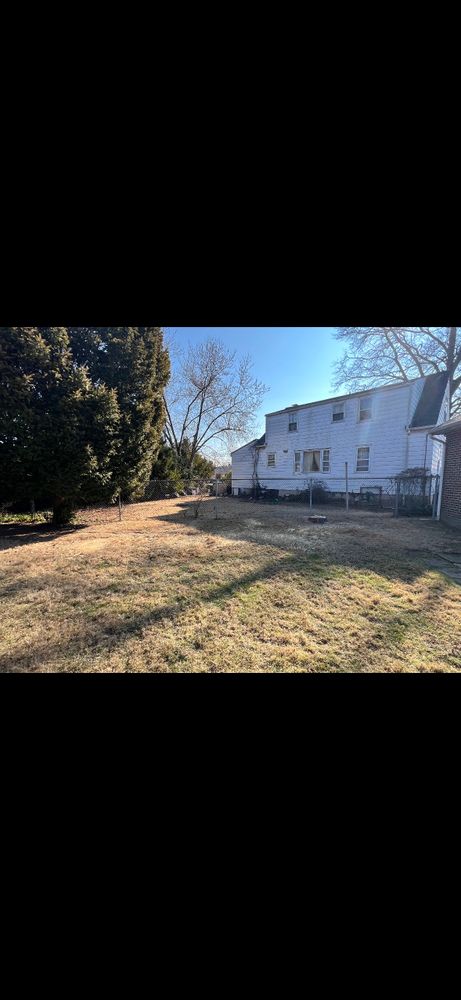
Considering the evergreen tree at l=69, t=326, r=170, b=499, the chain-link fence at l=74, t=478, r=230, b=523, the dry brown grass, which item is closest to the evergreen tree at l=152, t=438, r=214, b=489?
the chain-link fence at l=74, t=478, r=230, b=523

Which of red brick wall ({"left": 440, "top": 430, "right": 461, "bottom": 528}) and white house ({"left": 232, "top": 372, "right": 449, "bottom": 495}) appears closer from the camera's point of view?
red brick wall ({"left": 440, "top": 430, "right": 461, "bottom": 528})

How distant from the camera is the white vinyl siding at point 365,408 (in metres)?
11.3

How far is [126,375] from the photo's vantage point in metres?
7.46

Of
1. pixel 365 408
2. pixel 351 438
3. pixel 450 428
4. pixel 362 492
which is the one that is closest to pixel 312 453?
pixel 351 438

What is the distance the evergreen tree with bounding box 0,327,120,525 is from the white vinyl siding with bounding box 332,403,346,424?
8.76 metres

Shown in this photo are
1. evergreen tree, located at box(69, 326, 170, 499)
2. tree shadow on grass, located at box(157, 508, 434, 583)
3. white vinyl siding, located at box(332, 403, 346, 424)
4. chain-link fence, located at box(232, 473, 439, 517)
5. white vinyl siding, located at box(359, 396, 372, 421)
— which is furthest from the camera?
white vinyl siding, located at box(332, 403, 346, 424)

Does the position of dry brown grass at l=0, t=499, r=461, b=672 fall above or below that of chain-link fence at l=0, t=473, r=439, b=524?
below

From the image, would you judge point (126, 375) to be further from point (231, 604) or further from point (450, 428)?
point (450, 428)

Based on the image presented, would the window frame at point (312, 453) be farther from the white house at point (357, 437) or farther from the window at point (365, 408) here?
the window at point (365, 408)

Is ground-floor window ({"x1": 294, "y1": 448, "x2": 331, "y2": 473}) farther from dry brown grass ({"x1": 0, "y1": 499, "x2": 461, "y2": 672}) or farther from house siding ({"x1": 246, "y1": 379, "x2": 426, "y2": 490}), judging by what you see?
dry brown grass ({"x1": 0, "y1": 499, "x2": 461, "y2": 672})

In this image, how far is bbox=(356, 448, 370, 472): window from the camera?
11.4 meters

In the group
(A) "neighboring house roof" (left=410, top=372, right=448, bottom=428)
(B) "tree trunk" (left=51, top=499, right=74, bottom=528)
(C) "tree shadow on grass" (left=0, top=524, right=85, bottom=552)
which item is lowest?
(C) "tree shadow on grass" (left=0, top=524, right=85, bottom=552)

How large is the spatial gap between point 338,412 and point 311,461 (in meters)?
2.22

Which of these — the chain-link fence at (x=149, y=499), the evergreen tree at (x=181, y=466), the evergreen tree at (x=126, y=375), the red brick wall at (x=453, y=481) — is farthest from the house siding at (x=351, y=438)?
the evergreen tree at (x=126, y=375)
